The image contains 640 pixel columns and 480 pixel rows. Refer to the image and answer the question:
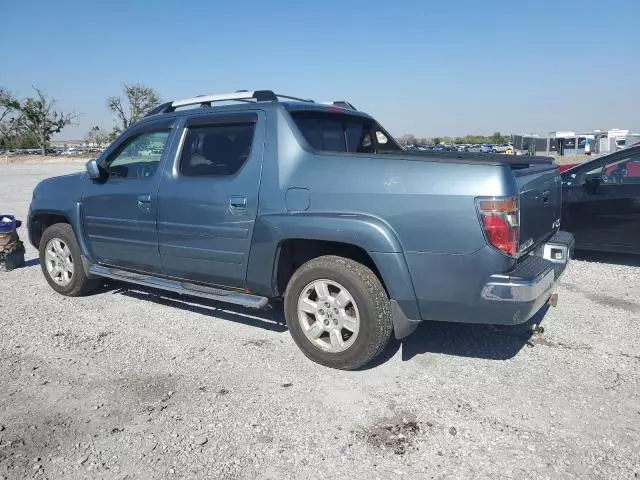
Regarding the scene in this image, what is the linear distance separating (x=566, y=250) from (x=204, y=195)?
280cm

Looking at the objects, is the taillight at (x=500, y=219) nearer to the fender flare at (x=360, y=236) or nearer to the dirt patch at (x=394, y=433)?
the fender flare at (x=360, y=236)

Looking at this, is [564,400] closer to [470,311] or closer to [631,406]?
[631,406]

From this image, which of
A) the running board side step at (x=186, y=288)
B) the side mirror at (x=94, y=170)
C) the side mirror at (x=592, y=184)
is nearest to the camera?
the running board side step at (x=186, y=288)

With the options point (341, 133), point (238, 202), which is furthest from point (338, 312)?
point (341, 133)

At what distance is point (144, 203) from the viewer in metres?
4.65

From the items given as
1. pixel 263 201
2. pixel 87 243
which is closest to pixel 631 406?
pixel 263 201

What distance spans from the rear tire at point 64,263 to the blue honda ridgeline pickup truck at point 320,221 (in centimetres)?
22

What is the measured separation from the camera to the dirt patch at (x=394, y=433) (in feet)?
9.57

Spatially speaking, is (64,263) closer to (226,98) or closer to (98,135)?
(226,98)

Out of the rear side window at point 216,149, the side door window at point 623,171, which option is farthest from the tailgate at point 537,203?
the side door window at point 623,171

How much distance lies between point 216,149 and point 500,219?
2.33 m

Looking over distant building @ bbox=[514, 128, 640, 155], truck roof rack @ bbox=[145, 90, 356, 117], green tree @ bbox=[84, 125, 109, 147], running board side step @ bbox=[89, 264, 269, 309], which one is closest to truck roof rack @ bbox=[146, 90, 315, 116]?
truck roof rack @ bbox=[145, 90, 356, 117]

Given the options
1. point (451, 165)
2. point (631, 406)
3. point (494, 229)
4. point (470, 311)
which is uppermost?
point (451, 165)

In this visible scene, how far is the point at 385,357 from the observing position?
407 centimetres
